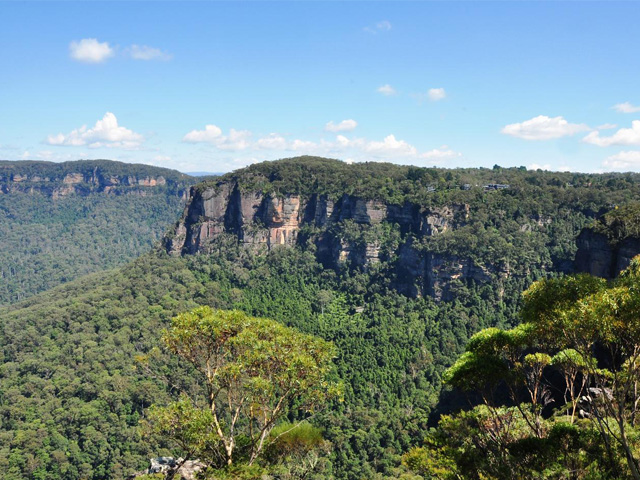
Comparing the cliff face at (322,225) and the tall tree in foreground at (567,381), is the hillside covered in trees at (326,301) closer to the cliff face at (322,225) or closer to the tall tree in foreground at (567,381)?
the cliff face at (322,225)

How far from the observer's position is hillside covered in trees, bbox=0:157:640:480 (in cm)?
4750

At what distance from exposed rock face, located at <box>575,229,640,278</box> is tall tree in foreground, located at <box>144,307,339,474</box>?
39.3 m

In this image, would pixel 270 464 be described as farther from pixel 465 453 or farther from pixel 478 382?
pixel 478 382

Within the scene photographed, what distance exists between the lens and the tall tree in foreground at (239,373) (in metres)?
13.6

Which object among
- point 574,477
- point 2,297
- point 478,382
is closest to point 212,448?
point 478,382

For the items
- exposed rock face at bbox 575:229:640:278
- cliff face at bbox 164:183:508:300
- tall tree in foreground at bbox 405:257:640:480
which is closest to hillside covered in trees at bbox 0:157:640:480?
cliff face at bbox 164:183:508:300

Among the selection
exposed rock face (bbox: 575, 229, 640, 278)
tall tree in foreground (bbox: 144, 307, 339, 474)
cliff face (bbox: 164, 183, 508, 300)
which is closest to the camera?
tall tree in foreground (bbox: 144, 307, 339, 474)

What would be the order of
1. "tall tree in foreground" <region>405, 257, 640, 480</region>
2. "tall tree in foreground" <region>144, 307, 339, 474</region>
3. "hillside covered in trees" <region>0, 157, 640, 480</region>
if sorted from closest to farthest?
"tall tree in foreground" <region>405, 257, 640, 480</region>
"tall tree in foreground" <region>144, 307, 339, 474</region>
"hillside covered in trees" <region>0, 157, 640, 480</region>

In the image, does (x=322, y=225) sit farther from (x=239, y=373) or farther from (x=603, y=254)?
(x=239, y=373)

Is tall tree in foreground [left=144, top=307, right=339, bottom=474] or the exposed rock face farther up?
the exposed rock face

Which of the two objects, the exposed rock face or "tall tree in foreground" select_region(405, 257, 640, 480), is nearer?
"tall tree in foreground" select_region(405, 257, 640, 480)

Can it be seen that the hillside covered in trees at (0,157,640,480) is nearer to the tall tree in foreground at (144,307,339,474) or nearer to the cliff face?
the cliff face

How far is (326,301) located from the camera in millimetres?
82500

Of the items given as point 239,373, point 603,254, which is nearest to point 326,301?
point 603,254
